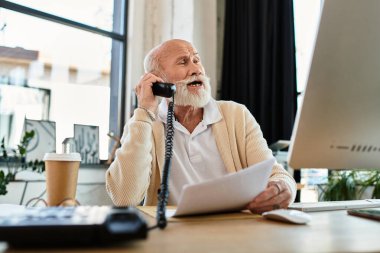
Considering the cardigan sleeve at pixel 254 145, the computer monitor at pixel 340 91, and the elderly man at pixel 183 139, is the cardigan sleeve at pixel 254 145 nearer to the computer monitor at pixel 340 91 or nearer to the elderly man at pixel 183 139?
the elderly man at pixel 183 139

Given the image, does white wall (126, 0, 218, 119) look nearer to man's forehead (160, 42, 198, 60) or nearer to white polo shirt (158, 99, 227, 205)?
man's forehead (160, 42, 198, 60)

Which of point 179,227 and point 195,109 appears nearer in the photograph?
point 179,227

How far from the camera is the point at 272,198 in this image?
952 mm

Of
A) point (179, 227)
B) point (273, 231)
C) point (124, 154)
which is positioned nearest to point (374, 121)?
point (273, 231)

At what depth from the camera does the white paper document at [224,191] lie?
0.72m

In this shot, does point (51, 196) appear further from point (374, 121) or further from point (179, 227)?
point (374, 121)

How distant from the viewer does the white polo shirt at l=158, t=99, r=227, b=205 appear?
1461 mm

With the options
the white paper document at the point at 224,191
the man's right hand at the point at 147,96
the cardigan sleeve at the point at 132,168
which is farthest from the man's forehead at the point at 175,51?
the white paper document at the point at 224,191

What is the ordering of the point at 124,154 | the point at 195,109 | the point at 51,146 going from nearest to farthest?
1. the point at 124,154
2. the point at 195,109
3. the point at 51,146

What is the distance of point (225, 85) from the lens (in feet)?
10.4

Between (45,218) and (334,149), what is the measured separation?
0.57m

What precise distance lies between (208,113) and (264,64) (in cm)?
151

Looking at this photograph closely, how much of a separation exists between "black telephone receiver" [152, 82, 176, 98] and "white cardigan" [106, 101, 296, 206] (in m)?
0.09

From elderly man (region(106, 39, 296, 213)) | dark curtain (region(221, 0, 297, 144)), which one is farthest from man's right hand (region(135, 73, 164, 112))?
dark curtain (region(221, 0, 297, 144))
